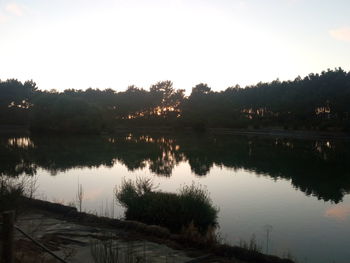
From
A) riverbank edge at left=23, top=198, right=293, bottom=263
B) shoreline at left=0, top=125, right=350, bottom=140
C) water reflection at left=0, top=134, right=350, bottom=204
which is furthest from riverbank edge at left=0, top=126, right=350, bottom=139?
riverbank edge at left=23, top=198, right=293, bottom=263

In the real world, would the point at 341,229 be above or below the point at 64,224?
below

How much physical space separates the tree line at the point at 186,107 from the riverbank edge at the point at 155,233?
52.5m

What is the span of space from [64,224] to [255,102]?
3286 inches

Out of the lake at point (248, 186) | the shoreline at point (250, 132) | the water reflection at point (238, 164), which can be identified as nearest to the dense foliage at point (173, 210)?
the lake at point (248, 186)

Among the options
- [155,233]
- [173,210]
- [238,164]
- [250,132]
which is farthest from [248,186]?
[250,132]

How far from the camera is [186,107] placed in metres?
84.0

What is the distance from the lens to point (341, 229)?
1140cm

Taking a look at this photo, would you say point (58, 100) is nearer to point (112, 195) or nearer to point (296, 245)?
point (112, 195)

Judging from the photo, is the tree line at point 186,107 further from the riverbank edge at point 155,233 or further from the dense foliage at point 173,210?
the riverbank edge at point 155,233

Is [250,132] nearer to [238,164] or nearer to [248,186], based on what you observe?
[238,164]

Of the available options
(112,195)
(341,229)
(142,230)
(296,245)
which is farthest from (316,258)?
A: (112,195)

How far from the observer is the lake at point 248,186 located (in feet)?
34.4

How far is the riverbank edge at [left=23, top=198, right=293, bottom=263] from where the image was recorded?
728 cm

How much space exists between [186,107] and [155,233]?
75.9 meters
